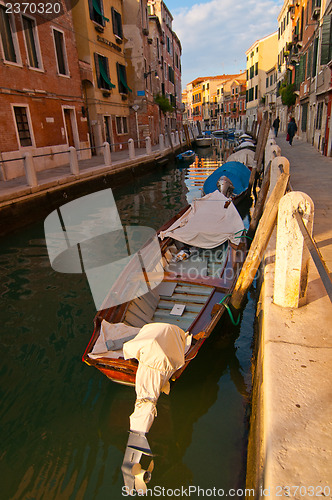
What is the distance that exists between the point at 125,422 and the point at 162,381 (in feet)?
2.84

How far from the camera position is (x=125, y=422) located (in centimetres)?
328

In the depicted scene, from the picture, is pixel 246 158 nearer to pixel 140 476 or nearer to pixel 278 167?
pixel 278 167

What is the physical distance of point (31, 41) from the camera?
41.9 ft

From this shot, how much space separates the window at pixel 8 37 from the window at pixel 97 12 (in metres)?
7.36

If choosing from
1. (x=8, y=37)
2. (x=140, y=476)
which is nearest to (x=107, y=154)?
(x=8, y=37)

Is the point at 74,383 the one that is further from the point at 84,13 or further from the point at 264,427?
the point at 84,13

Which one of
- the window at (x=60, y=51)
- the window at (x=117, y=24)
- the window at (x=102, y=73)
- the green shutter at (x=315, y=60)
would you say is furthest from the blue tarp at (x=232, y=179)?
the window at (x=117, y=24)

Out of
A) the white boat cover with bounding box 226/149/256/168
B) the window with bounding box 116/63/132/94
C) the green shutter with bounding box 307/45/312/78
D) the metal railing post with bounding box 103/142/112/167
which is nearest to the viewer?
the metal railing post with bounding box 103/142/112/167

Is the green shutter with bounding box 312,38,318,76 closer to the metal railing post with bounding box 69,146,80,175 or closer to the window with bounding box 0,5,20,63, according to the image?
the metal railing post with bounding box 69,146,80,175

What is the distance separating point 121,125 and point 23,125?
11.1m

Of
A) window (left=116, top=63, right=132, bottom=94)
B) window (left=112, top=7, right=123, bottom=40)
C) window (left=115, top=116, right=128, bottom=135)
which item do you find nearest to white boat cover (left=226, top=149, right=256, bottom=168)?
window (left=115, top=116, right=128, bottom=135)

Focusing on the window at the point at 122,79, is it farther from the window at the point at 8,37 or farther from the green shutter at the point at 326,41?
the green shutter at the point at 326,41

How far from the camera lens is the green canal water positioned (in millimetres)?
2781

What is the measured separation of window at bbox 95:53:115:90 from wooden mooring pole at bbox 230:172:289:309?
17722 millimetres
